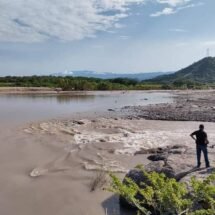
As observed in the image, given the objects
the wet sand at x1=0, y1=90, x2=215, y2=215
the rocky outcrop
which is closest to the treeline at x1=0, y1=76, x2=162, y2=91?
the wet sand at x1=0, y1=90, x2=215, y2=215

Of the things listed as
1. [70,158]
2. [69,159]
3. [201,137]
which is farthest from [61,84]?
[201,137]

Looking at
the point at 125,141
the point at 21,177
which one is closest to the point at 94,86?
the point at 125,141

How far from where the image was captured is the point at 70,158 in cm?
1892

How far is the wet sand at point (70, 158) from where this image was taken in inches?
488

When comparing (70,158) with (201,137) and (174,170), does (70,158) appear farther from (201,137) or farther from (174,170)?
(174,170)

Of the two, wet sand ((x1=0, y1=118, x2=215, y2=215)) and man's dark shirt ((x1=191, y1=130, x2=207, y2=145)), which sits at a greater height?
man's dark shirt ((x1=191, y1=130, x2=207, y2=145))

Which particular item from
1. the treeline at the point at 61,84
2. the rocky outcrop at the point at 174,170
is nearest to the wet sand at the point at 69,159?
the rocky outcrop at the point at 174,170

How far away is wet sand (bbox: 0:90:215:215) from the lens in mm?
12406

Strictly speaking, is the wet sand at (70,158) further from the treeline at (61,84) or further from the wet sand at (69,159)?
the treeline at (61,84)

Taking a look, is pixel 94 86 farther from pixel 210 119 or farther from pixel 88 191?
pixel 88 191

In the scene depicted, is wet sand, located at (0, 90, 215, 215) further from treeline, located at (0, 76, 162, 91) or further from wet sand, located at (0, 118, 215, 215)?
treeline, located at (0, 76, 162, 91)

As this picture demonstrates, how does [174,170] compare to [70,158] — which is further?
[70,158]

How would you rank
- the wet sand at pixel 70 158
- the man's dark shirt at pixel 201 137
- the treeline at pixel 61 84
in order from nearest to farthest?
the wet sand at pixel 70 158, the man's dark shirt at pixel 201 137, the treeline at pixel 61 84

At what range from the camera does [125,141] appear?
902 inches
